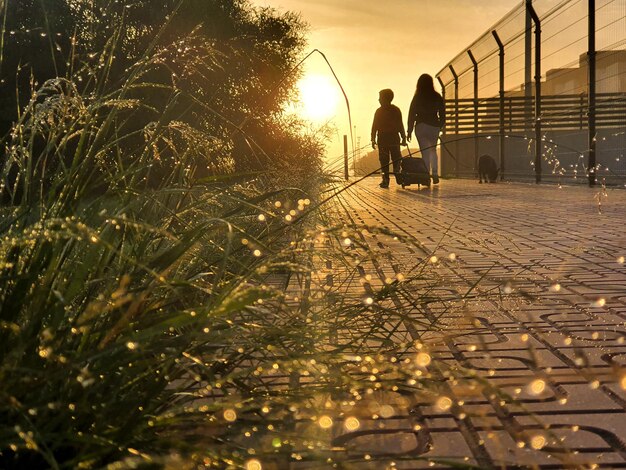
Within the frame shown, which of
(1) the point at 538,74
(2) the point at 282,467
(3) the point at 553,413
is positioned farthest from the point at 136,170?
(1) the point at 538,74

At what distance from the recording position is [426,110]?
19.6m

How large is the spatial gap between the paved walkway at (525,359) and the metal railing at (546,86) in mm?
5378

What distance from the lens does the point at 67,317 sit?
2252mm

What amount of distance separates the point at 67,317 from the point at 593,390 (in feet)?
5.07

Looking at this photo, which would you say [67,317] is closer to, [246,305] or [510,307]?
[246,305]

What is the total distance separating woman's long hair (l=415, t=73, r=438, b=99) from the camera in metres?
19.8

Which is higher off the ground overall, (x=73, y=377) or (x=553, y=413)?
(x=73, y=377)

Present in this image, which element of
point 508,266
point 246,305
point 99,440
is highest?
point 246,305

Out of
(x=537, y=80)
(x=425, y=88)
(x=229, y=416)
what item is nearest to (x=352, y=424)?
(x=229, y=416)

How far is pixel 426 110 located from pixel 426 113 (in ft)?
0.27

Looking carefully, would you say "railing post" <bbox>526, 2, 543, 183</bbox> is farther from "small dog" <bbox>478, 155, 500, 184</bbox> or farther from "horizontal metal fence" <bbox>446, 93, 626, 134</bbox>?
"small dog" <bbox>478, 155, 500, 184</bbox>

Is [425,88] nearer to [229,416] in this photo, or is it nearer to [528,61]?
[528,61]

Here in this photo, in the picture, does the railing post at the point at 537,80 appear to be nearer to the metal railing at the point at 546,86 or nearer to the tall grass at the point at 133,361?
the metal railing at the point at 546,86

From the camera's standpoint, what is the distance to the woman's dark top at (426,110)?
19.6m
